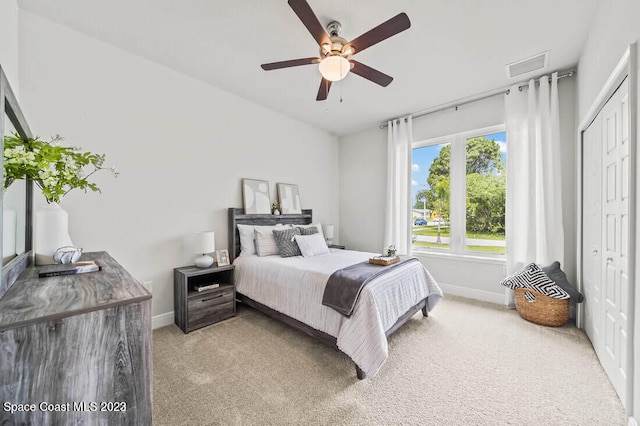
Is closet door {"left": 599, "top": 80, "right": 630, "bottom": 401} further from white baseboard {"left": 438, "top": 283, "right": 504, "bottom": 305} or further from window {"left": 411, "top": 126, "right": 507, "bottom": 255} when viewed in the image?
window {"left": 411, "top": 126, "right": 507, "bottom": 255}

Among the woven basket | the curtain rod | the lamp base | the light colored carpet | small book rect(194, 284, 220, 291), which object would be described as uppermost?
the curtain rod

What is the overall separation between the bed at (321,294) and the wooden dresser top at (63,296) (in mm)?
1470

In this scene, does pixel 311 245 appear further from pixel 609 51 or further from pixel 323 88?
pixel 609 51

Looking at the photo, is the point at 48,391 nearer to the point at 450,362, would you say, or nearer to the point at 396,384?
the point at 396,384

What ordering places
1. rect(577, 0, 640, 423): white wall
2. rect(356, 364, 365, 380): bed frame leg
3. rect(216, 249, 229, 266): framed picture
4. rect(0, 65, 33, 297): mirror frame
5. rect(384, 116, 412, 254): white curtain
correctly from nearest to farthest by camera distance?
rect(0, 65, 33, 297): mirror frame < rect(577, 0, 640, 423): white wall < rect(356, 364, 365, 380): bed frame leg < rect(216, 249, 229, 266): framed picture < rect(384, 116, 412, 254): white curtain

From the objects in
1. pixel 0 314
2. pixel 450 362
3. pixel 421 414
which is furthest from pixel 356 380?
pixel 0 314

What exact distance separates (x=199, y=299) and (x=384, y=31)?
2930mm

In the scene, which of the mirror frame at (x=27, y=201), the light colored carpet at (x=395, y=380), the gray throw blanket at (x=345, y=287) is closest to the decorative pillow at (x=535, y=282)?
the light colored carpet at (x=395, y=380)

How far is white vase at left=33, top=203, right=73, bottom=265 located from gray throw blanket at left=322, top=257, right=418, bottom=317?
1.96 m

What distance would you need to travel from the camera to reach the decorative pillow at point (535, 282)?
8.59 feet

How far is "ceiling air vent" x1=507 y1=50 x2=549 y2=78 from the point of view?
2.62 meters

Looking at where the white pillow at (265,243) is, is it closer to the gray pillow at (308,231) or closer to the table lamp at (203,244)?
the gray pillow at (308,231)

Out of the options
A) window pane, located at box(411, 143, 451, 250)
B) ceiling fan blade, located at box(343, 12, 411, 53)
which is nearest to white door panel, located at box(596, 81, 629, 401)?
ceiling fan blade, located at box(343, 12, 411, 53)

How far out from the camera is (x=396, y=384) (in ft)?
6.06
